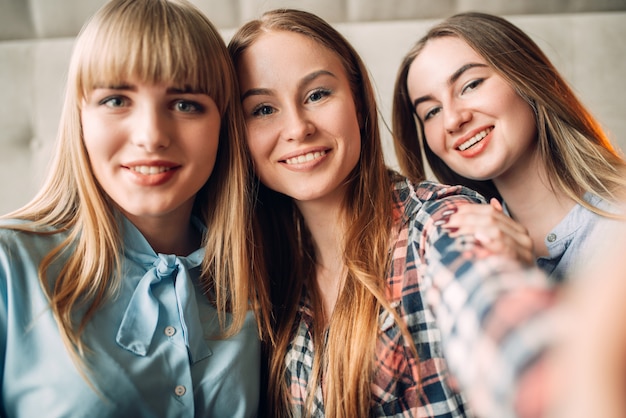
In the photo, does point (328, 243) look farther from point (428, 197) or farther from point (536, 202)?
point (536, 202)

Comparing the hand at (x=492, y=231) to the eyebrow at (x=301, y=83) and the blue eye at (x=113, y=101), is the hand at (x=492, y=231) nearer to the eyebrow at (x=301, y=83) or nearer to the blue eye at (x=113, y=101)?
the eyebrow at (x=301, y=83)

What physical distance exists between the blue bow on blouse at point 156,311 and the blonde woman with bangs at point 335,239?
196 mm

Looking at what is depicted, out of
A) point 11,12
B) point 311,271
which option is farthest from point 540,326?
point 11,12

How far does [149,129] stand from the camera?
0.89 m

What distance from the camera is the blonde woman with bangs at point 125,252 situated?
33.1 inches

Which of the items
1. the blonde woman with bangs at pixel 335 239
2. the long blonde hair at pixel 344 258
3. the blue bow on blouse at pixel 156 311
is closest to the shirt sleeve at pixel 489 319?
the blonde woman with bangs at pixel 335 239

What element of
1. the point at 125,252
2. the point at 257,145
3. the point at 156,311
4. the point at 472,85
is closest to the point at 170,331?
the point at 156,311

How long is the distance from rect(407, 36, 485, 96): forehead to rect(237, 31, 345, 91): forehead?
0.27m

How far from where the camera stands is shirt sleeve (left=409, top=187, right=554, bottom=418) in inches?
16.5

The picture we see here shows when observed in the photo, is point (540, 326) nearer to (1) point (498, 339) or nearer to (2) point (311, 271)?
(1) point (498, 339)

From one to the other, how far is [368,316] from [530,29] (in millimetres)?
1223

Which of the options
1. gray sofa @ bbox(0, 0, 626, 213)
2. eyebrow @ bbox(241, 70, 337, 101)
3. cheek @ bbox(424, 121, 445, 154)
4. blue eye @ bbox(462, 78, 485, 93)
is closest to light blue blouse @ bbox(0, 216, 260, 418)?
eyebrow @ bbox(241, 70, 337, 101)

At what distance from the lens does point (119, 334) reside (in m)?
0.89

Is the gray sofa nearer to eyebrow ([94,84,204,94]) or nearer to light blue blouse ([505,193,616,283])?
light blue blouse ([505,193,616,283])
